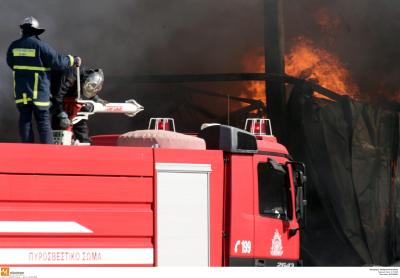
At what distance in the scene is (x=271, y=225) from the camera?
8.02 m

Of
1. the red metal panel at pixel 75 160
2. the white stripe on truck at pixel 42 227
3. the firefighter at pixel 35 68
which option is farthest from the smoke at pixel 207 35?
the white stripe on truck at pixel 42 227

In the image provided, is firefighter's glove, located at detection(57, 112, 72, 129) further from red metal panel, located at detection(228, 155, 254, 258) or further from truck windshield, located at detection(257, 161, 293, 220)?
truck windshield, located at detection(257, 161, 293, 220)

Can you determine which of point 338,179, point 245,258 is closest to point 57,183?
point 245,258

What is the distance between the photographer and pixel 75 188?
722 centimetres

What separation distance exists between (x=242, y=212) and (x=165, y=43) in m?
7.32

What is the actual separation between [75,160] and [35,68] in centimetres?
148

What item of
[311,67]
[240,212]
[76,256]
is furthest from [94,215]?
[311,67]

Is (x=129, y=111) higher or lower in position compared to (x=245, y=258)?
higher

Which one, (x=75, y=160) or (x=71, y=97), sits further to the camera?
(x=71, y=97)

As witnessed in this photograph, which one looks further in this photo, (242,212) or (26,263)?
(242,212)

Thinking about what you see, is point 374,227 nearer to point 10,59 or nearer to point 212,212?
point 212,212

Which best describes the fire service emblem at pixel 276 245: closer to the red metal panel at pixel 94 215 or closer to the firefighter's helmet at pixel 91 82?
the red metal panel at pixel 94 215

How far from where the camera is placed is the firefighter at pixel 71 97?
Result: 8586 millimetres

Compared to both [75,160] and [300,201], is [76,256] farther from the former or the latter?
[300,201]
